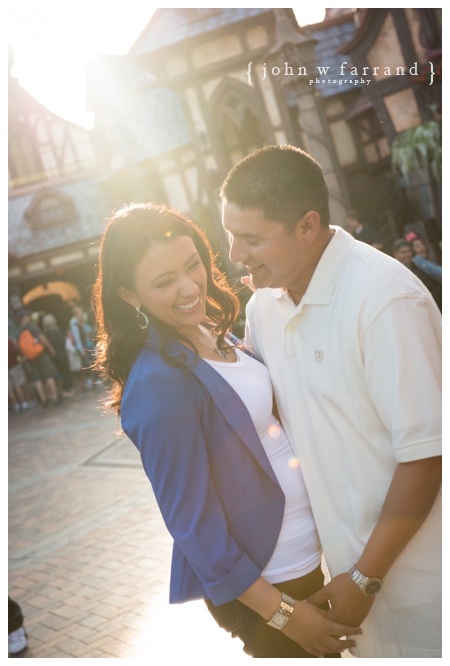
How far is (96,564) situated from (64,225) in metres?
17.5

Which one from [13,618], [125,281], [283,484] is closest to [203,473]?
[283,484]

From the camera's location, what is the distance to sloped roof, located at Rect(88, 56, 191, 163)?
16625 mm

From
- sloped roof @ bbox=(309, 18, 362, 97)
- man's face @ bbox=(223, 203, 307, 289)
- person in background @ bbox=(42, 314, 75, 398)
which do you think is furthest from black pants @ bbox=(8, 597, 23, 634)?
sloped roof @ bbox=(309, 18, 362, 97)

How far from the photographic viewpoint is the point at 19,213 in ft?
70.9

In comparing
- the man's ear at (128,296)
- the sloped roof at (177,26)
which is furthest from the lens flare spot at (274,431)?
the sloped roof at (177,26)

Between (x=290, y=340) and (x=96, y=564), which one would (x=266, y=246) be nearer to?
(x=290, y=340)

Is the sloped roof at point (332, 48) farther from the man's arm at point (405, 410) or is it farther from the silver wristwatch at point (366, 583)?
the silver wristwatch at point (366, 583)

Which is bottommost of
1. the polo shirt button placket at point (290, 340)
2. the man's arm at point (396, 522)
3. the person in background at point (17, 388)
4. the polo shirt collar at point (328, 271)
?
the person in background at point (17, 388)

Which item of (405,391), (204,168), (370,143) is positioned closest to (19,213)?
(204,168)

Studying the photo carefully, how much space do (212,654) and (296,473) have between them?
6.29ft

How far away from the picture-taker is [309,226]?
82.2 inches

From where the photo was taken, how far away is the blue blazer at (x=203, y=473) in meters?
1.86

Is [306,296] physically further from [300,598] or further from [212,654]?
[212,654]

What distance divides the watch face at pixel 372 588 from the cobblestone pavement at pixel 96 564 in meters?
1.81
